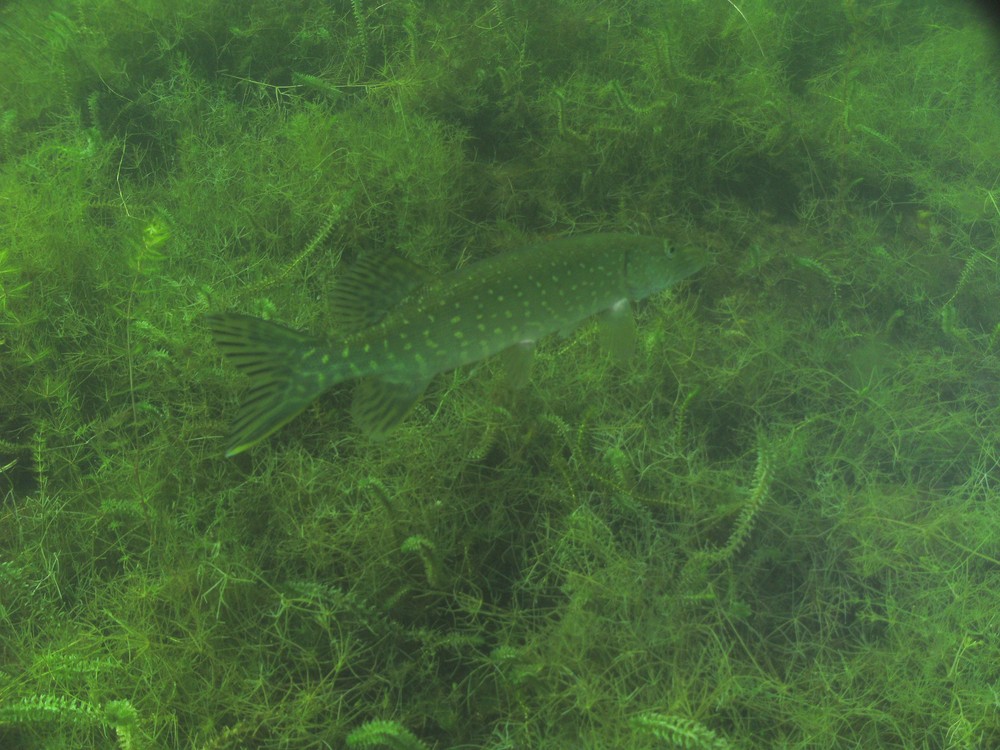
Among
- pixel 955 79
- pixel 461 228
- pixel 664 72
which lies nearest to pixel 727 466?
pixel 461 228

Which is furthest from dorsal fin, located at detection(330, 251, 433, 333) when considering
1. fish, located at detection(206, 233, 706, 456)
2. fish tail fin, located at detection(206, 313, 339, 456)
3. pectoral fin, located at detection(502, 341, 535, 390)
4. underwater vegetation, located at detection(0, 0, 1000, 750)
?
underwater vegetation, located at detection(0, 0, 1000, 750)

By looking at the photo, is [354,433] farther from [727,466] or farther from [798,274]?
[798,274]

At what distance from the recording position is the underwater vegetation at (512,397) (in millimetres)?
2605

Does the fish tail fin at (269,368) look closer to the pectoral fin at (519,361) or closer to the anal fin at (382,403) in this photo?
the anal fin at (382,403)

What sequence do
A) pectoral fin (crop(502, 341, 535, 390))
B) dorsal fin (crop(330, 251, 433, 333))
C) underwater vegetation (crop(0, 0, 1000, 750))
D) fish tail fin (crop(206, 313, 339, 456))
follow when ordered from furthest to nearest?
underwater vegetation (crop(0, 0, 1000, 750)), pectoral fin (crop(502, 341, 535, 390)), dorsal fin (crop(330, 251, 433, 333)), fish tail fin (crop(206, 313, 339, 456))

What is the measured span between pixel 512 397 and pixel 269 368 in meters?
1.30

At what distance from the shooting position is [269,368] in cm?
224

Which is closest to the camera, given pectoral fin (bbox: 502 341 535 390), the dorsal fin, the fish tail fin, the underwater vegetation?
the fish tail fin

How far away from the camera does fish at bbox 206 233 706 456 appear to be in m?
2.23

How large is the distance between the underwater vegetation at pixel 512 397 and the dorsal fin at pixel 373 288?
75 centimetres

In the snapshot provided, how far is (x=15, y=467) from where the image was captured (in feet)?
10.8

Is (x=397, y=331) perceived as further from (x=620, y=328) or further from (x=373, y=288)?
(x=620, y=328)

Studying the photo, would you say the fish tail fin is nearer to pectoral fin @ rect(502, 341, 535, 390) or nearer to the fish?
the fish

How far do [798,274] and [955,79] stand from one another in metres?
2.55
